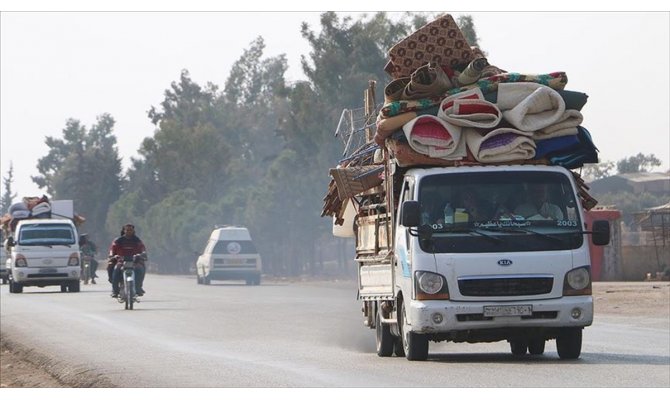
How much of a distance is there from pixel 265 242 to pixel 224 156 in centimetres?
1968

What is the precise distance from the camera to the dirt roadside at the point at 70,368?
16.0 m

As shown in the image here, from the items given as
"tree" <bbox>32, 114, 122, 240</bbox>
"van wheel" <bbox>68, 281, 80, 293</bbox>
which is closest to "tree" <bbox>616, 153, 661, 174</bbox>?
"tree" <bbox>32, 114, 122, 240</bbox>

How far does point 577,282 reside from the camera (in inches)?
621

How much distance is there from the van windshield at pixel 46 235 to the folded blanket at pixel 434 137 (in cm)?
2968

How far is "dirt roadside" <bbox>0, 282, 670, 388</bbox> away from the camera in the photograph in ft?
52.6

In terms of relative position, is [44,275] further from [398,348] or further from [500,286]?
[500,286]

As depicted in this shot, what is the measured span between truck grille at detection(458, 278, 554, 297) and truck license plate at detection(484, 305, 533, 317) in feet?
0.44

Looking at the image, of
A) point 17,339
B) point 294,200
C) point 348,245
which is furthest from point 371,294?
point 348,245

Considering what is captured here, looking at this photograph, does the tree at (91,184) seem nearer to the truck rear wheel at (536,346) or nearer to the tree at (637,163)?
the tree at (637,163)

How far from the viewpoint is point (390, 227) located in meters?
17.1

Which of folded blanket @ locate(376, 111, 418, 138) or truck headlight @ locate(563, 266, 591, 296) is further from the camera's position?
folded blanket @ locate(376, 111, 418, 138)

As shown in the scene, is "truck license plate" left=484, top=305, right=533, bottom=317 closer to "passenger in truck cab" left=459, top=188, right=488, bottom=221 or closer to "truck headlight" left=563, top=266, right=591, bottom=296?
"truck headlight" left=563, top=266, right=591, bottom=296

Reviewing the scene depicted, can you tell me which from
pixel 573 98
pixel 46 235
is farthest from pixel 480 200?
pixel 46 235

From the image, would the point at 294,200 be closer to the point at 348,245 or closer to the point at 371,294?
the point at 348,245
